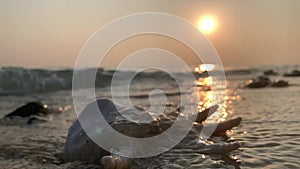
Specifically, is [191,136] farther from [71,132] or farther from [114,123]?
[71,132]

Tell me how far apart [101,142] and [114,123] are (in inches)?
13.5

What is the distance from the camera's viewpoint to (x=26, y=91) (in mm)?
19359

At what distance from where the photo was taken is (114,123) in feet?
15.2

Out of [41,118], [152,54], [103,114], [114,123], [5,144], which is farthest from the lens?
[41,118]

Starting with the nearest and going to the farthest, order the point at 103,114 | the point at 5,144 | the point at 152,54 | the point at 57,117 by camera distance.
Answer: the point at 103,114 < the point at 5,144 < the point at 152,54 < the point at 57,117

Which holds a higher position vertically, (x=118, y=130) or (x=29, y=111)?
(x=118, y=130)

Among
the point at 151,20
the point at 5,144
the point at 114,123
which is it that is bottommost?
the point at 5,144

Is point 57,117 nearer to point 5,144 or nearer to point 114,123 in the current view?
point 5,144

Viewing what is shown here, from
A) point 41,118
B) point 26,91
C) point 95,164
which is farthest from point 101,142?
point 26,91

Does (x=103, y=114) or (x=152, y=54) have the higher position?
(x=152, y=54)

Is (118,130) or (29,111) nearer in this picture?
(118,130)

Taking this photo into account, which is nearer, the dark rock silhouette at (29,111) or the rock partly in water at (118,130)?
the rock partly in water at (118,130)

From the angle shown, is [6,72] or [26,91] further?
[6,72]

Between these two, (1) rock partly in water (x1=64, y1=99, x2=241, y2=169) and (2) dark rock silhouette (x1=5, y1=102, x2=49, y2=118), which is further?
(2) dark rock silhouette (x1=5, y1=102, x2=49, y2=118)
